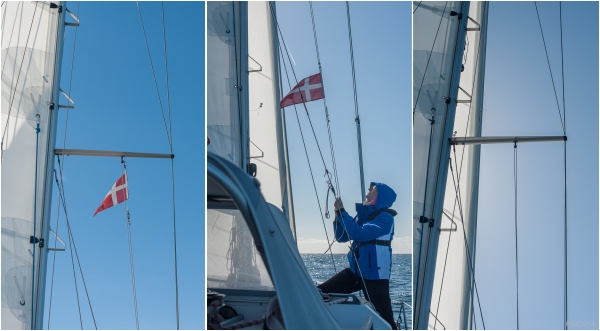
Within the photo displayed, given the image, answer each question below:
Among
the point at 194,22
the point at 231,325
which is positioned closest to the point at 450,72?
the point at 194,22

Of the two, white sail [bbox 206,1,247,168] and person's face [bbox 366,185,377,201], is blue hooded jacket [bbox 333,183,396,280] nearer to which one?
person's face [bbox 366,185,377,201]

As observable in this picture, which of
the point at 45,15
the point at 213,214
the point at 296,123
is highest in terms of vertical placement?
the point at 45,15

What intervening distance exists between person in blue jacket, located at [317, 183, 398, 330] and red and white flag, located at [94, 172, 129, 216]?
1396mm

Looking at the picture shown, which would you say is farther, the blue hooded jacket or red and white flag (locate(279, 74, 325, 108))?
red and white flag (locate(279, 74, 325, 108))

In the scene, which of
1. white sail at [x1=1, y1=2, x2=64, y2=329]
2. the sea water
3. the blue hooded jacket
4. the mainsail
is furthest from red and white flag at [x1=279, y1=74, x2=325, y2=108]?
white sail at [x1=1, y1=2, x2=64, y2=329]

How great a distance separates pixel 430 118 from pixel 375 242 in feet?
2.59

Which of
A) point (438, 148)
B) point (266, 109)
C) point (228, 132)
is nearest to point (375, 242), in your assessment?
point (438, 148)

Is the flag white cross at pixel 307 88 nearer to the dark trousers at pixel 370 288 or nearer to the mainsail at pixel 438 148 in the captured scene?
the mainsail at pixel 438 148

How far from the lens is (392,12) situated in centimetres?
261

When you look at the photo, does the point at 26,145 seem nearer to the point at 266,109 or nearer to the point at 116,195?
the point at 116,195

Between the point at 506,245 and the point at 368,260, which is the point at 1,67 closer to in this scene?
the point at 368,260

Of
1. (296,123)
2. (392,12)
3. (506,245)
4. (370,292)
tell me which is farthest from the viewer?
(296,123)

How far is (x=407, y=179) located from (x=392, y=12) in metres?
0.79

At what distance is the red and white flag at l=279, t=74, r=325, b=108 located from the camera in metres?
4.00
